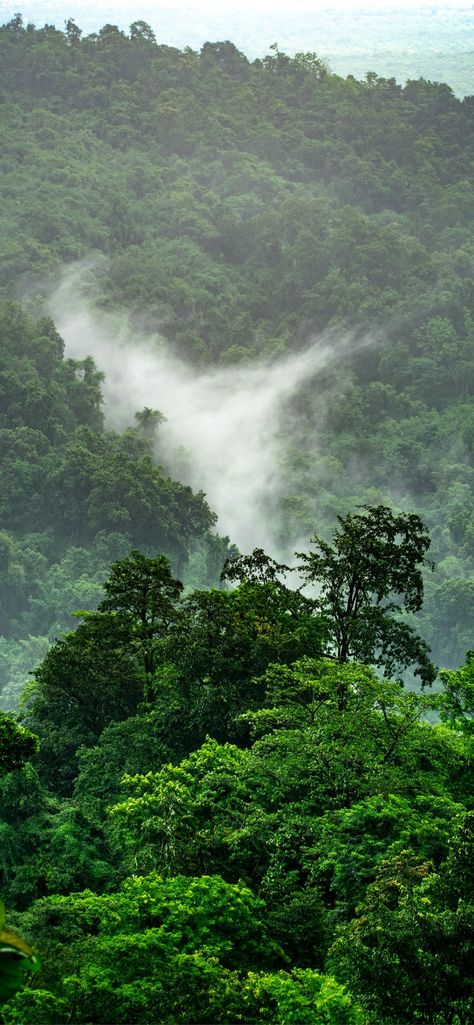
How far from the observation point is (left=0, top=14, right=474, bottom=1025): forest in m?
12.3

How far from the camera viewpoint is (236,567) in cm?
2633

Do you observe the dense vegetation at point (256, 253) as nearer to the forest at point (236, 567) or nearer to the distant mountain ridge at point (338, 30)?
the forest at point (236, 567)

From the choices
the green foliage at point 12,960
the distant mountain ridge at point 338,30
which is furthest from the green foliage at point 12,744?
the distant mountain ridge at point 338,30

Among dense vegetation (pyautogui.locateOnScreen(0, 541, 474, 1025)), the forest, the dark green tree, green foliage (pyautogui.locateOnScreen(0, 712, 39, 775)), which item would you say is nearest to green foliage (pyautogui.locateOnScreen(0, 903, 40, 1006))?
the forest

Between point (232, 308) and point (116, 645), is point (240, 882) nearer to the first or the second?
point (116, 645)

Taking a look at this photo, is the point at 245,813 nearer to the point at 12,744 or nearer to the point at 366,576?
the point at 12,744

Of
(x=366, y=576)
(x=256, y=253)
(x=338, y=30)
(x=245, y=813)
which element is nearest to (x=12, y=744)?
(x=245, y=813)

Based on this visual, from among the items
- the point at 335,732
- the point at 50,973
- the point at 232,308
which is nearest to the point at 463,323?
the point at 232,308

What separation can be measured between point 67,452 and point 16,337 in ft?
34.4

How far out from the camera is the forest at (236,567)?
12.3 meters

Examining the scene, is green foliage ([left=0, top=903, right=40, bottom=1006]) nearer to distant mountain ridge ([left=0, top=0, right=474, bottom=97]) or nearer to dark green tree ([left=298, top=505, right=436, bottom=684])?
dark green tree ([left=298, top=505, right=436, bottom=684])

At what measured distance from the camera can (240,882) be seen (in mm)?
14469

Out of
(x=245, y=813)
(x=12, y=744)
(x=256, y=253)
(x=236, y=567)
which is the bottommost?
(x=245, y=813)

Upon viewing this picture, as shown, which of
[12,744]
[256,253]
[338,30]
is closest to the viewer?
[12,744]
